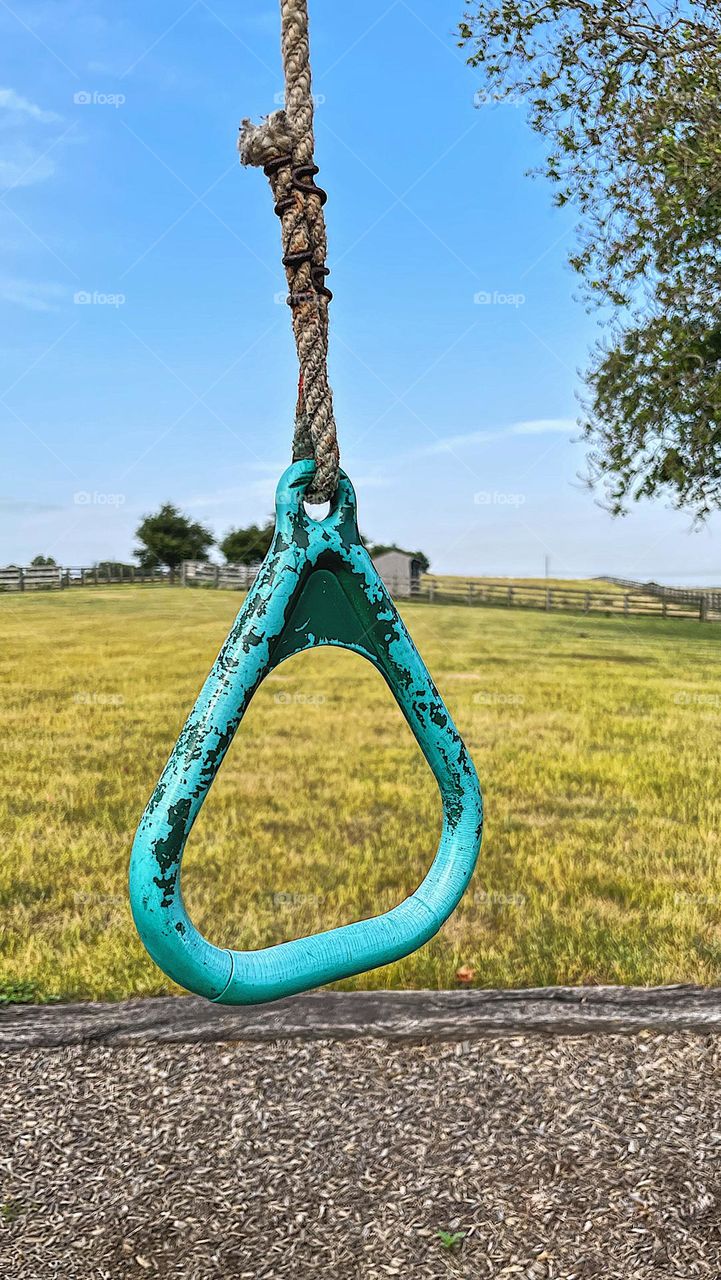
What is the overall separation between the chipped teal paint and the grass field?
2282 millimetres

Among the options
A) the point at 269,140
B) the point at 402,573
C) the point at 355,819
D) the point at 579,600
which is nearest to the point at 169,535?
the point at 355,819

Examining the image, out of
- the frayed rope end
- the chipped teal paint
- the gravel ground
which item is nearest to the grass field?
the gravel ground

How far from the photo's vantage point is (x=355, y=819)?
5.02m

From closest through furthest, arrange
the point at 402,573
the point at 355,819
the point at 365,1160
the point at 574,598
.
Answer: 1. the point at 365,1160
2. the point at 355,819
3. the point at 402,573
4. the point at 574,598

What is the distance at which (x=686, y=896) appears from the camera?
4191 mm

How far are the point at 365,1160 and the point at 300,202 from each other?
8.37 ft

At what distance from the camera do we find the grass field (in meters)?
3.68

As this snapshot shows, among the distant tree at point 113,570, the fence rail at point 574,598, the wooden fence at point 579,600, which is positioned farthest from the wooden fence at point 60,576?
the wooden fence at point 579,600

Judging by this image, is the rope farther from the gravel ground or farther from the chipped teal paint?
the gravel ground

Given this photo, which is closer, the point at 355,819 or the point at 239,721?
the point at 239,721

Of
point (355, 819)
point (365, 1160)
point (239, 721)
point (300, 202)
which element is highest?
point (300, 202)

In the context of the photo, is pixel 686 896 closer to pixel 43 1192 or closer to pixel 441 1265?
pixel 441 1265

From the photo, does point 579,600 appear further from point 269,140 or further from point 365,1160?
point 269,140

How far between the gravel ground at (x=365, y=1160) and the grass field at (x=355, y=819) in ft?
1.33
